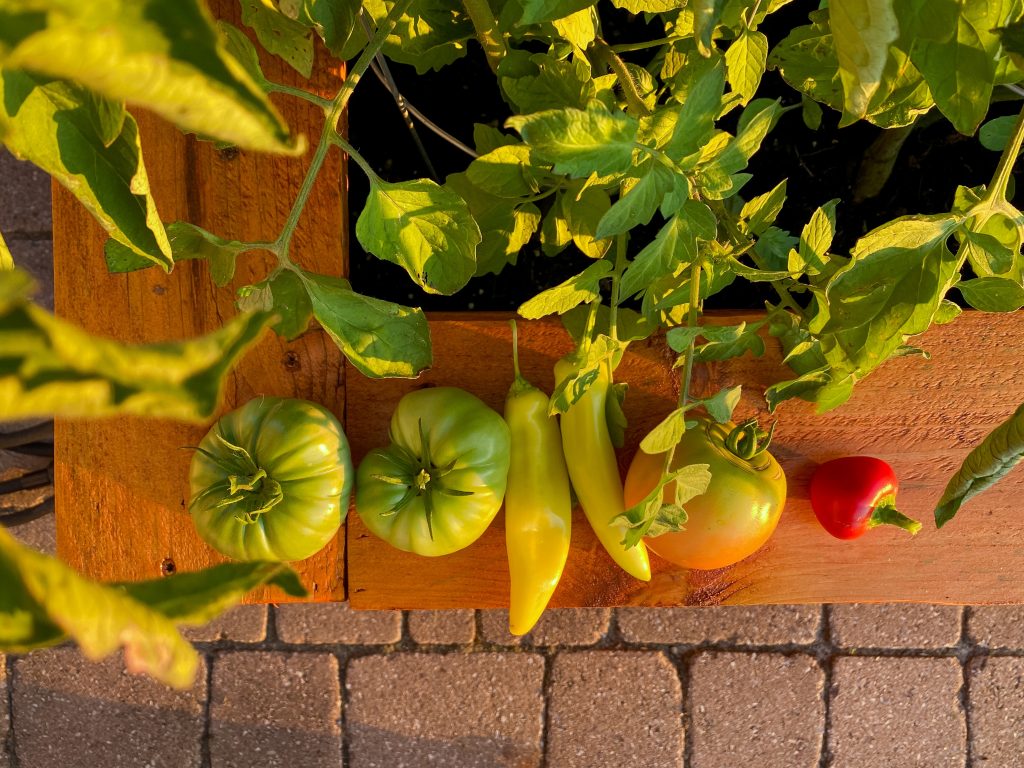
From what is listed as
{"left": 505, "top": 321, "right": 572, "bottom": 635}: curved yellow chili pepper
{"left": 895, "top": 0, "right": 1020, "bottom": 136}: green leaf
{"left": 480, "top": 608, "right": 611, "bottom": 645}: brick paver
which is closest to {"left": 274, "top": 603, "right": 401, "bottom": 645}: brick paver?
{"left": 480, "top": 608, "right": 611, "bottom": 645}: brick paver

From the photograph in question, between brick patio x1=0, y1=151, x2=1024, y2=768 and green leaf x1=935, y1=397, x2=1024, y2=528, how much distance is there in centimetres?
82

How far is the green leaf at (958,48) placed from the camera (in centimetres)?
46

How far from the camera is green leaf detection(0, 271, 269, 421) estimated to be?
19cm

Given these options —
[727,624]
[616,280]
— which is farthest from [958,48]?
[727,624]

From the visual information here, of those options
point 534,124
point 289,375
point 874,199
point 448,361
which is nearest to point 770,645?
point 874,199

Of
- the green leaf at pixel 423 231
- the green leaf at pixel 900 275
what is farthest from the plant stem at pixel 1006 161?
the green leaf at pixel 423 231

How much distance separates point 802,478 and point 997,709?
35.3 inches

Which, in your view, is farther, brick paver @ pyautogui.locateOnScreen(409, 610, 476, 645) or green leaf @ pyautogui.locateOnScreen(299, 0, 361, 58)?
brick paver @ pyautogui.locateOnScreen(409, 610, 476, 645)

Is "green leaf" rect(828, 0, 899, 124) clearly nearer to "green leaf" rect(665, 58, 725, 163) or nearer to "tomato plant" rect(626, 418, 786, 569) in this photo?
"green leaf" rect(665, 58, 725, 163)

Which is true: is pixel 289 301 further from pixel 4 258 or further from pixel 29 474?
pixel 29 474

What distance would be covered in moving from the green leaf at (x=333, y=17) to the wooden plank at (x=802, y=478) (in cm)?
33

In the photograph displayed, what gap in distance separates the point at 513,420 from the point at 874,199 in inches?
25.3

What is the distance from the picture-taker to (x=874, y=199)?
1.14 meters

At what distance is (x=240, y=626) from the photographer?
148 centimetres
